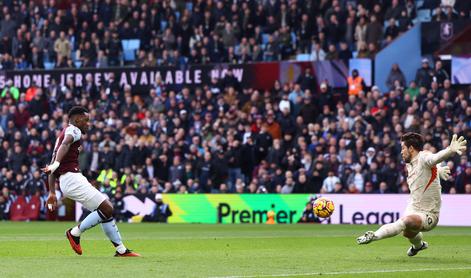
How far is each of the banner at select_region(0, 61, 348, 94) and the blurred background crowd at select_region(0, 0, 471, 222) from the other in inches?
12.1

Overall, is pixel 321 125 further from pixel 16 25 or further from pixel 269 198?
pixel 16 25

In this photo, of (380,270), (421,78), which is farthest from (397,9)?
(380,270)

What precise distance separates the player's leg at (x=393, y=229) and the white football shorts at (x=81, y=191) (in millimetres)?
3927

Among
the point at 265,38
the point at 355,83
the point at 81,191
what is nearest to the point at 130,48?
the point at 265,38

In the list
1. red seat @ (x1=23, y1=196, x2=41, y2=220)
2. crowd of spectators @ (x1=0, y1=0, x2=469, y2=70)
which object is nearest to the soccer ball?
crowd of spectators @ (x1=0, y1=0, x2=469, y2=70)

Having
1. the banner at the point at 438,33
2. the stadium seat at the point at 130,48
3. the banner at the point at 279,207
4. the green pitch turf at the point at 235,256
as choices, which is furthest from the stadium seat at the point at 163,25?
the green pitch turf at the point at 235,256

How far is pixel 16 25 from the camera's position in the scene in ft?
148

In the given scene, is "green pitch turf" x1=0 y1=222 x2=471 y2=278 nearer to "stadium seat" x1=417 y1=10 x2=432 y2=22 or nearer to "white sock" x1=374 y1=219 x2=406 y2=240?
"white sock" x1=374 y1=219 x2=406 y2=240

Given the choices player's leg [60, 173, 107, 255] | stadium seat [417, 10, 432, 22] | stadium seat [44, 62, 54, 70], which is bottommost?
player's leg [60, 173, 107, 255]

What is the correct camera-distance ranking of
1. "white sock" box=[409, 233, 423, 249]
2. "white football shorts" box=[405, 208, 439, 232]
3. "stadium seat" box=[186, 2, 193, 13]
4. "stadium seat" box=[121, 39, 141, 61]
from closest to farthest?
"white football shorts" box=[405, 208, 439, 232]
"white sock" box=[409, 233, 423, 249]
"stadium seat" box=[121, 39, 141, 61]
"stadium seat" box=[186, 2, 193, 13]

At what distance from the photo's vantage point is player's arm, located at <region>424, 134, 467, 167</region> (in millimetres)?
14445

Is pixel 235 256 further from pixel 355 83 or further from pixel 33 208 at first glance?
pixel 33 208

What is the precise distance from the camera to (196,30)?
40.7 meters

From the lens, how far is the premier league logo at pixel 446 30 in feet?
117
